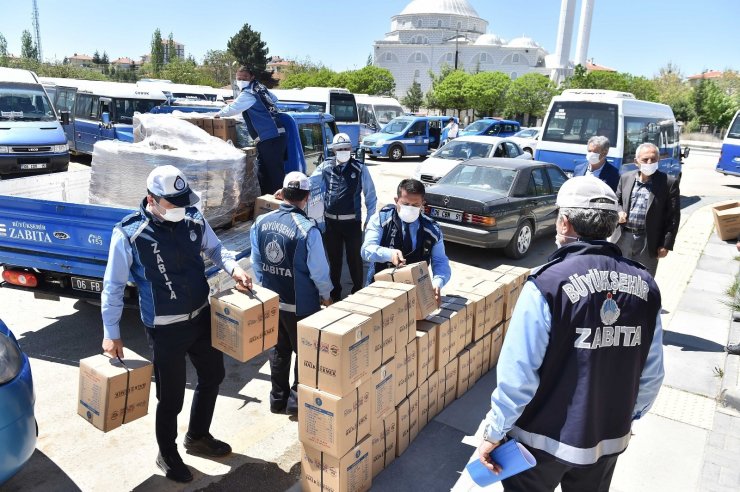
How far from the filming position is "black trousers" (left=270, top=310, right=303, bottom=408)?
397 cm

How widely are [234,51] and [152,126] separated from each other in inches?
3137

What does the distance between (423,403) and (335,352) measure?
131 cm

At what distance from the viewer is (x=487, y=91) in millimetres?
47625

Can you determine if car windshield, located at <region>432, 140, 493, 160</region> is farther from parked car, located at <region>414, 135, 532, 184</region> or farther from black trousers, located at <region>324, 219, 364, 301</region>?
black trousers, located at <region>324, 219, 364, 301</region>

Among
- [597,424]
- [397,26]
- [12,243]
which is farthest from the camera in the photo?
[397,26]

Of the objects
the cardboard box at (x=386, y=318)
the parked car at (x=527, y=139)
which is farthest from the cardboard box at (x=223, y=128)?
the parked car at (x=527, y=139)

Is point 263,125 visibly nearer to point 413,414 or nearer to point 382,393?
point 413,414

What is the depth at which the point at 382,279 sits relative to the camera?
12.8 feet

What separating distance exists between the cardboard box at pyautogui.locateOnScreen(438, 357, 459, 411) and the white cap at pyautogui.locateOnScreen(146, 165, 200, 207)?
7.44 ft

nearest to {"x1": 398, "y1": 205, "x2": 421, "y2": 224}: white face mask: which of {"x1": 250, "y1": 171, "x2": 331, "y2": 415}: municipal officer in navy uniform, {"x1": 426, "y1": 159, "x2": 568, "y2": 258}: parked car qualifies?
{"x1": 250, "y1": 171, "x2": 331, "y2": 415}: municipal officer in navy uniform

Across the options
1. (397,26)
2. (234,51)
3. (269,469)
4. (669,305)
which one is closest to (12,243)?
(269,469)

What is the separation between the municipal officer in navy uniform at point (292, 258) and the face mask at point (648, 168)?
10.7 feet

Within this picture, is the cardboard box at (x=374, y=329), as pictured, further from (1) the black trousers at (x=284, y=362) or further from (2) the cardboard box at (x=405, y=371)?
(1) the black trousers at (x=284, y=362)

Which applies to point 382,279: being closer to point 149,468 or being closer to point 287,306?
point 287,306
